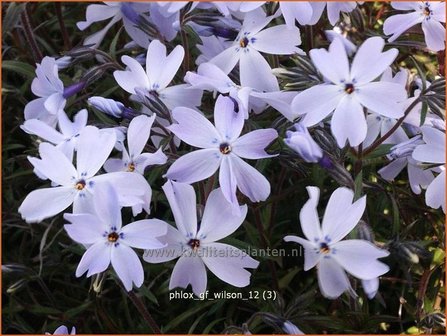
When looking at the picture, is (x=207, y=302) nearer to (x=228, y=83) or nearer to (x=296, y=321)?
(x=296, y=321)

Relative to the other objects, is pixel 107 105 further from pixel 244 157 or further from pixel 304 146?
pixel 304 146

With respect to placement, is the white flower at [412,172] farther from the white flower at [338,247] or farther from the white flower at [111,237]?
the white flower at [111,237]

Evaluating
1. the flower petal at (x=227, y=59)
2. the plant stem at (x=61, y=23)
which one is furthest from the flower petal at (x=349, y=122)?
the plant stem at (x=61, y=23)

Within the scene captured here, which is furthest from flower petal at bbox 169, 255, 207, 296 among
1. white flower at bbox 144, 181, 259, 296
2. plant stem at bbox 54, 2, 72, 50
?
plant stem at bbox 54, 2, 72, 50

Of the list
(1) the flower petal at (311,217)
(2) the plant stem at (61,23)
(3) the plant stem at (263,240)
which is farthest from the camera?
(2) the plant stem at (61,23)

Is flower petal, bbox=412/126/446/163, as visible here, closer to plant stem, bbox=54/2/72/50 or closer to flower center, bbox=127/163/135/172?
flower center, bbox=127/163/135/172

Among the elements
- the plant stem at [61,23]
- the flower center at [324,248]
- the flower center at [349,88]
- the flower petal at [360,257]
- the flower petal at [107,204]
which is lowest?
the flower petal at [360,257]

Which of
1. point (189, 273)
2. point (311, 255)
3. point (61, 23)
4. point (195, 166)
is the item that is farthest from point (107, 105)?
point (61, 23)
